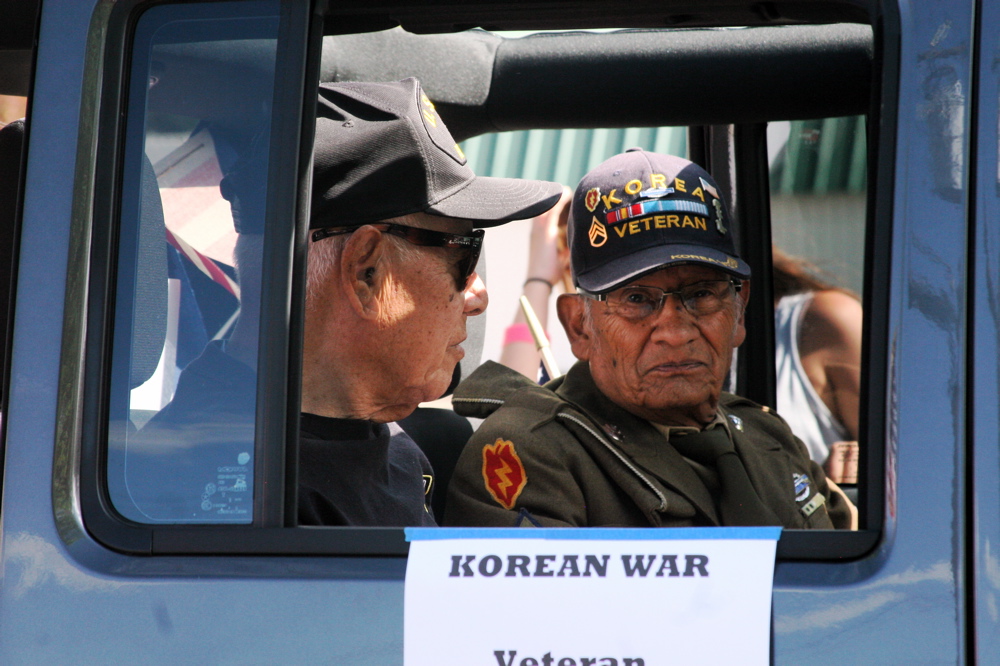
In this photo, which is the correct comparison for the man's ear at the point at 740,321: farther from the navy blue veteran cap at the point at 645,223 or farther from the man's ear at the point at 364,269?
the man's ear at the point at 364,269

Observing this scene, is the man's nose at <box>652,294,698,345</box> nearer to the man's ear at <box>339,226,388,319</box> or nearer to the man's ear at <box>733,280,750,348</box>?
the man's ear at <box>733,280,750,348</box>

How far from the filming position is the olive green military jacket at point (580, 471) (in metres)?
1.84

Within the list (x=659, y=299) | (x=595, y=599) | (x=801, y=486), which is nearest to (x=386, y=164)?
(x=659, y=299)

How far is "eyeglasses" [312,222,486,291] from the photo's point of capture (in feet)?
5.70

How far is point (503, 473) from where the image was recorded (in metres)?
1.90

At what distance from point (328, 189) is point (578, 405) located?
705 millimetres

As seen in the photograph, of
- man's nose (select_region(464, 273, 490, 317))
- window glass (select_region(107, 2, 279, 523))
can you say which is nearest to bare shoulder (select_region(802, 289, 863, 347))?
man's nose (select_region(464, 273, 490, 317))

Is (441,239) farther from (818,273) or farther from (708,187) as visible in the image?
(818,273)

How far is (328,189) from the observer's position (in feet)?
5.51

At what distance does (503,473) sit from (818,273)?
1.15m

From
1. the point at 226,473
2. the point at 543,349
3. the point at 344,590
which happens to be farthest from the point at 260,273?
the point at 543,349

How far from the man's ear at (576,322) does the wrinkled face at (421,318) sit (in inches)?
15.2

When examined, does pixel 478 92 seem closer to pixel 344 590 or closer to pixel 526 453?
pixel 526 453

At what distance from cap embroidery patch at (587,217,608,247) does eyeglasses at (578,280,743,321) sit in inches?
4.1
